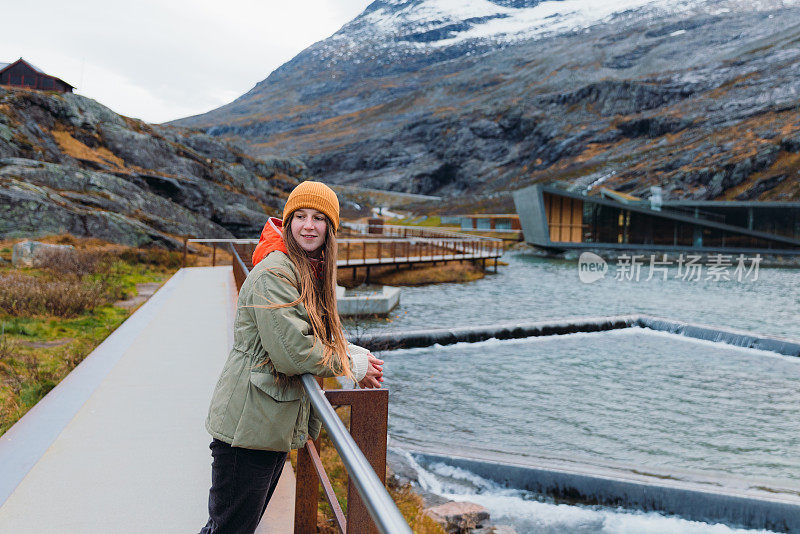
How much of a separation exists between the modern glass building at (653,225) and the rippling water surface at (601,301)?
15519 mm

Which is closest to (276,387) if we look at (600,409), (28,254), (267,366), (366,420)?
(267,366)

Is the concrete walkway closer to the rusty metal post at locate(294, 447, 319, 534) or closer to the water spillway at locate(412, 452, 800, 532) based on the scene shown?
the rusty metal post at locate(294, 447, 319, 534)

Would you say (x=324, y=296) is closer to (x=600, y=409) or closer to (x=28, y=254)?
(x=600, y=409)

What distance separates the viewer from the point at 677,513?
7.36 m

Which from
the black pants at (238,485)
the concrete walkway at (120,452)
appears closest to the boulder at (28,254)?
the concrete walkway at (120,452)

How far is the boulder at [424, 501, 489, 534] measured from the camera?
6.29m

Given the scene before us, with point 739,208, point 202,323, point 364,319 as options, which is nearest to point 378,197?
point 739,208

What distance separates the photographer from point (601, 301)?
2412cm

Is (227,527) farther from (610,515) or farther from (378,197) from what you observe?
(378,197)

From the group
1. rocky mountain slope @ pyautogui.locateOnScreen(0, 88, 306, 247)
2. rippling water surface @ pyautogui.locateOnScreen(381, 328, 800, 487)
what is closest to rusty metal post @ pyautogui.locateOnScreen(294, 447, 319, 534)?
rippling water surface @ pyautogui.locateOnScreen(381, 328, 800, 487)

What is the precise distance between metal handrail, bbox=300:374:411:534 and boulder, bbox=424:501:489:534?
470 centimetres

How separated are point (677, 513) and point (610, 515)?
819 mm

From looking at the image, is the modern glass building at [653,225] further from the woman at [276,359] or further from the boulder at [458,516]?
the woman at [276,359]

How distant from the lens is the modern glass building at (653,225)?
160ft
